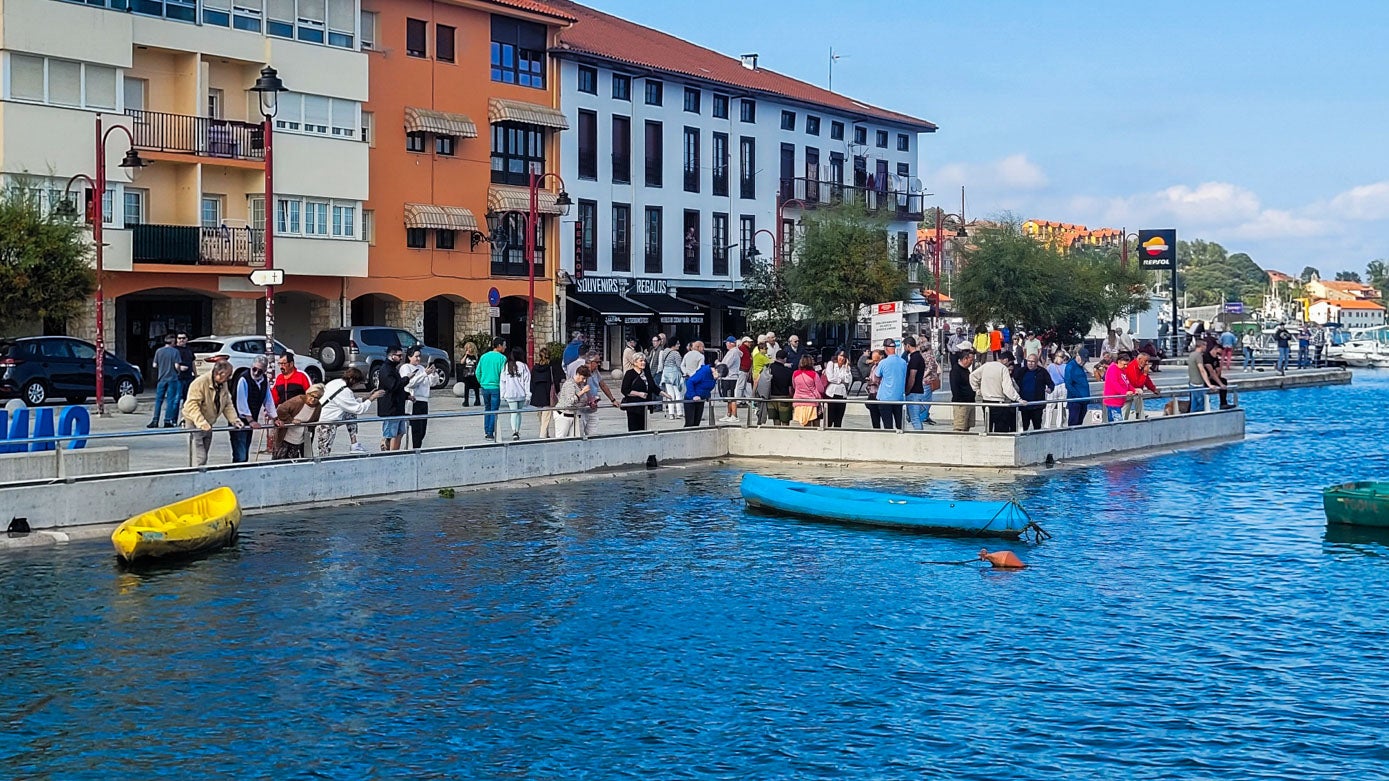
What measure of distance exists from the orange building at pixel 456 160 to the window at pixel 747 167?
11.1 meters

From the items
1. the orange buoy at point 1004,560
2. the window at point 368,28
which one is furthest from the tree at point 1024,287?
the orange buoy at point 1004,560

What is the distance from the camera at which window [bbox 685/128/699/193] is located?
65.0 meters

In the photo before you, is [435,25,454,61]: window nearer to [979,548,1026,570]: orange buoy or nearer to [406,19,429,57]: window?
[406,19,429,57]: window

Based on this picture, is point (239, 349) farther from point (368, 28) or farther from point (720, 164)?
point (720, 164)

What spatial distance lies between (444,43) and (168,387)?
85.2 ft

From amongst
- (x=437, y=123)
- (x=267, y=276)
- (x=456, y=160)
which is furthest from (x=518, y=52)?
(x=267, y=276)

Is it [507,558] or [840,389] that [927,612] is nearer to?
[507,558]

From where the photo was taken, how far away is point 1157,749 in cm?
1328

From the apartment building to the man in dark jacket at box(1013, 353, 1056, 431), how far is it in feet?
81.0

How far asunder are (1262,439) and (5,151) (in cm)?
3221

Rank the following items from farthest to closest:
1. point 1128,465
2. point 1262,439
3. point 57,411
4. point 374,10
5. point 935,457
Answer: point 374,10
point 1262,439
point 1128,465
point 935,457
point 57,411

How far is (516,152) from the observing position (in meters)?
57.8

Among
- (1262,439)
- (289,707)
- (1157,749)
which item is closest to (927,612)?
(1157,749)

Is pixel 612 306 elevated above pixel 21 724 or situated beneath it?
elevated above
